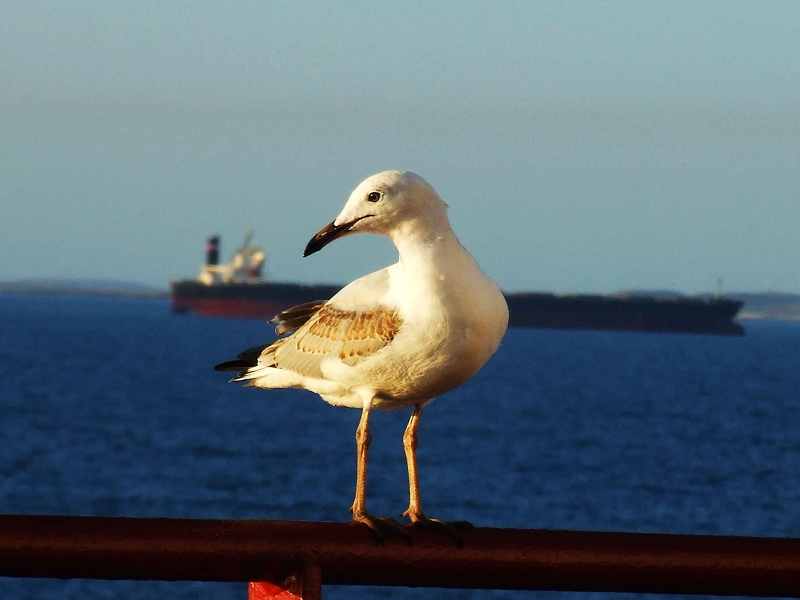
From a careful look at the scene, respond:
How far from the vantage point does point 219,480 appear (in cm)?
6009

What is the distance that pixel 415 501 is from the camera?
13.7ft

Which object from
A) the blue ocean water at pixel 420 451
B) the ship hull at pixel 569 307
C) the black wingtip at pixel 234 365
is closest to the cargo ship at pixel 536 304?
the ship hull at pixel 569 307

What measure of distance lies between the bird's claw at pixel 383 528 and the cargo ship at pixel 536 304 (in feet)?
487

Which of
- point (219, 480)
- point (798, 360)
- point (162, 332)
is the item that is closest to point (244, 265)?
point (162, 332)

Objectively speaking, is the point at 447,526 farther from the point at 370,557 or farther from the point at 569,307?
the point at 569,307

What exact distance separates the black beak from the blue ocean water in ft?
109

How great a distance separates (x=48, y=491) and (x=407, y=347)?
54591mm

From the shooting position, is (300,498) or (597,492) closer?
(300,498)

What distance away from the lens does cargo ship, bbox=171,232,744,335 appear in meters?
160

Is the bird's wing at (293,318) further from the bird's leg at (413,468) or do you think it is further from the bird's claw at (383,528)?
the bird's claw at (383,528)

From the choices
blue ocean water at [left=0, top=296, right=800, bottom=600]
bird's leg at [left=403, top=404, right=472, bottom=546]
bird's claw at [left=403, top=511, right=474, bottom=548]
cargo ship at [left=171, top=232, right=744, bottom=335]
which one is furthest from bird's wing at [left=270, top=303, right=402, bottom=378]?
cargo ship at [left=171, top=232, right=744, bottom=335]

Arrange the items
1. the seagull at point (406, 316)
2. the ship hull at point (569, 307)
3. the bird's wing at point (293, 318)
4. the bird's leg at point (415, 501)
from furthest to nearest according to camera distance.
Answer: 1. the ship hull at point (569, 307)
2. the bird's wing at point (293, 318)
3. the seagull at point (406, 316)
4. the bird's leg at point (415, 501)

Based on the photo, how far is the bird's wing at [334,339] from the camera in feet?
13.5

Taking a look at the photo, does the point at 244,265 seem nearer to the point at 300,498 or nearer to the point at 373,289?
the point at 300,498
